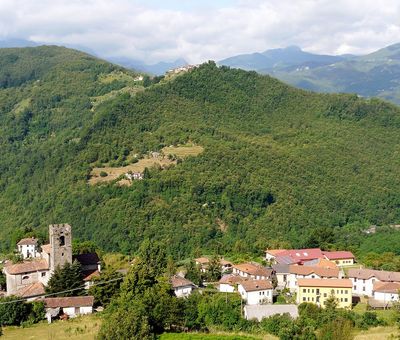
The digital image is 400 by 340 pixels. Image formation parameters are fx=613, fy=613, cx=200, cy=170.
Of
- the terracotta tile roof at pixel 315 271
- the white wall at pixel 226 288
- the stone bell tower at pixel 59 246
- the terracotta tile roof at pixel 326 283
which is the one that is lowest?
the white wall at pixel 226 288

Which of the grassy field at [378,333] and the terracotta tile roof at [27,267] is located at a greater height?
the terracotta tile roof at [27,267]

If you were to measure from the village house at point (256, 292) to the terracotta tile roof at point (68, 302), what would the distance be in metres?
9.55

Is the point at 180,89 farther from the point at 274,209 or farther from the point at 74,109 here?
the point at 274,209

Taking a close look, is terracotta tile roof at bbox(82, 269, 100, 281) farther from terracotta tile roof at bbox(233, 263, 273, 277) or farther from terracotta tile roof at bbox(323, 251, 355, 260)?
terracotta tile roof at bbox(323, 251, 355, 260)

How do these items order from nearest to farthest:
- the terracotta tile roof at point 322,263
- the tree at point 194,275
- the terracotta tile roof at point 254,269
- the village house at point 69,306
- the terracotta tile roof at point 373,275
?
the village house at point 69,306, the terracotta tile roof at point 373,275, the terracotta tile roof at point 254,269, the tree at point 194,275, the terracotta tile roof at point 322,263

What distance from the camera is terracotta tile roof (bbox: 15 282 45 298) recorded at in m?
38.9

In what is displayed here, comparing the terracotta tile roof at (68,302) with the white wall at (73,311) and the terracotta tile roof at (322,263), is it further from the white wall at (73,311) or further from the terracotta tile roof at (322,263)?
the terracotta tile roof at (322,263)

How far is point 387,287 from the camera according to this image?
40.1 m

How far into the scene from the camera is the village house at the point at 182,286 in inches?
1565

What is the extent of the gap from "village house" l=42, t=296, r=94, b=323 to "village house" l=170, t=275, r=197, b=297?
5.39m

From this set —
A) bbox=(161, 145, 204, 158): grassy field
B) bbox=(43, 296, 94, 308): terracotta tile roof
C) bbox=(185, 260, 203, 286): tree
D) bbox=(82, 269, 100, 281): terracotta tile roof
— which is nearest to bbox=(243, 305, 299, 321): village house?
bbox=(185, 260, 203, 286): tree

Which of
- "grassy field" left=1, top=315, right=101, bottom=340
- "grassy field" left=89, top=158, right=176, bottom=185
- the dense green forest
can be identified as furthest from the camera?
"grassy field" left=89, top=158, right=176, bottom=185

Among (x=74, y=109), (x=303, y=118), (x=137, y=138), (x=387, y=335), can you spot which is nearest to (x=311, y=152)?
(x=303, y=118)

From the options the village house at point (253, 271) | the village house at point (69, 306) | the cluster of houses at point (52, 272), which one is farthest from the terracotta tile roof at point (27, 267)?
the village house at point (253, 271)
